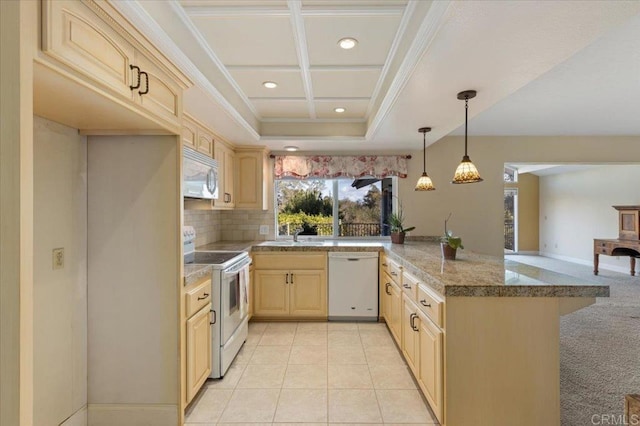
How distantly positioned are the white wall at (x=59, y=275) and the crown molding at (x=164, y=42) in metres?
0.72

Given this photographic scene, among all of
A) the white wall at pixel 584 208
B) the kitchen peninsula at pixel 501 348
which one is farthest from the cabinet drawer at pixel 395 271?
the white wall at pixel 584 208

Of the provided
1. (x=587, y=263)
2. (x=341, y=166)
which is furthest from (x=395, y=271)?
(x=587, y=263)

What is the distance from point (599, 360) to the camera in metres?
2.71

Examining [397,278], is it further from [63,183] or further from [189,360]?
[63,183]

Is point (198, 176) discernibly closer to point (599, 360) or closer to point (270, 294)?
point (270, 294)

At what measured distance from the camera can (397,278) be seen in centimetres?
293

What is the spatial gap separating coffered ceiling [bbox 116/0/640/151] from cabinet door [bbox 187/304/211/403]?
1.59 meters

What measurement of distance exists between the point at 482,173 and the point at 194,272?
154 inches

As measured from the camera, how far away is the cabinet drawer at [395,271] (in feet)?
9.32

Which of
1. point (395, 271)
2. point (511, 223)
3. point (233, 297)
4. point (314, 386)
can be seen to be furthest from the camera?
point (511, 223)

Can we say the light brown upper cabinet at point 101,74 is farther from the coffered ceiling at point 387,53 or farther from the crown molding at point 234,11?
the crown molding at point 234,11

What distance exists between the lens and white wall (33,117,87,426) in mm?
1601

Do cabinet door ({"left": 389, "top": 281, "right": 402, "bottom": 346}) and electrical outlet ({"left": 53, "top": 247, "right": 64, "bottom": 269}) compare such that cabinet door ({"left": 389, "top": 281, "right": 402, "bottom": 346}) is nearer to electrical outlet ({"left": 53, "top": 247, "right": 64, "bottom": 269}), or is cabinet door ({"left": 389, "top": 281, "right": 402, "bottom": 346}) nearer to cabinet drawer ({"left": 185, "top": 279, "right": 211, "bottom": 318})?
cabinet drawer ({"left": 185, "top": 279, "right": 211, "bottom": 318})

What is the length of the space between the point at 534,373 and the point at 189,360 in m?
2.03
